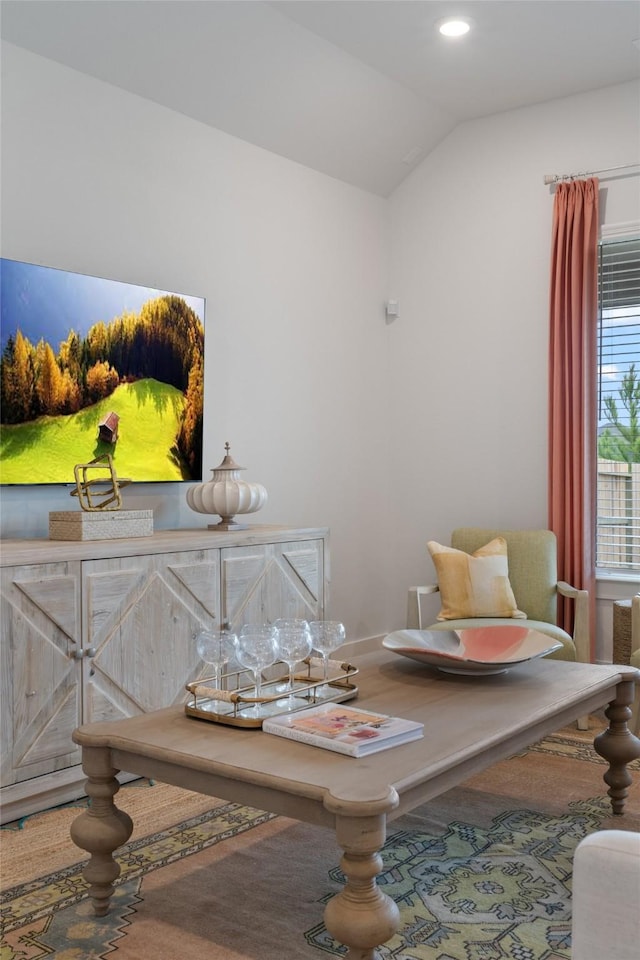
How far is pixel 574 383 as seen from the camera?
4656 mm

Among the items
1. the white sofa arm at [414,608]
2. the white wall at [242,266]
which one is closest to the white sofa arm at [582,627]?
the white sofa arm at [414,608]

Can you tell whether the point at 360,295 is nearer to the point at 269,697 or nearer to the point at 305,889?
the point at 269,697

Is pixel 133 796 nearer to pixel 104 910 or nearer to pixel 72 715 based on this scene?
pixel 72 715

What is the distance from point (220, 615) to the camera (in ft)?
12.2

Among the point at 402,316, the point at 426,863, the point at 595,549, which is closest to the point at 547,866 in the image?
the point at 426,863

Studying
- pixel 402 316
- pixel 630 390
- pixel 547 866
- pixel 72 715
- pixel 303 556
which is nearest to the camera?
pixel 547 866

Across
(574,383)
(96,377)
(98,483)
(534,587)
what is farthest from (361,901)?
(574,383)

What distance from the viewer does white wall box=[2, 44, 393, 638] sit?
3605 mm

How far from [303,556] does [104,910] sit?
203 cm

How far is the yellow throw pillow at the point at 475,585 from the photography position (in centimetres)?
434

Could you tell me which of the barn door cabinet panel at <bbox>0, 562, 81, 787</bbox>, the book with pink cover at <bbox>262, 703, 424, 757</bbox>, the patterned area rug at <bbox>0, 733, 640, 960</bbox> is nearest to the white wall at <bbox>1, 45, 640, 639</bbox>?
the barn door cabinet panel at <bbox>0, 562, 81, 787</bbox>

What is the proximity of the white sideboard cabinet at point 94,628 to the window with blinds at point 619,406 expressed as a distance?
1.87 meters

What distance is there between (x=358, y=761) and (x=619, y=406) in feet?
10.3

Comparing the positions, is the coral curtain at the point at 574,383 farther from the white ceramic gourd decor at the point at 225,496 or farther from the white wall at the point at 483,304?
the white ceramic gourd decor at the point at 225,496
